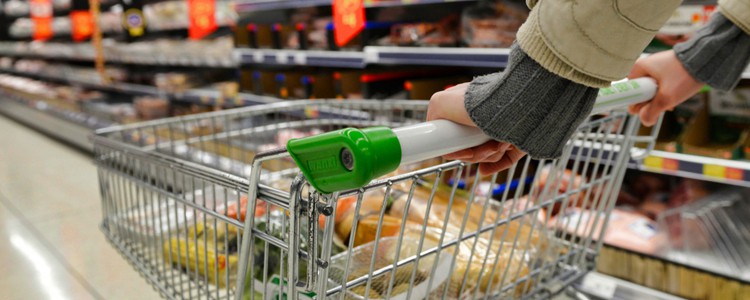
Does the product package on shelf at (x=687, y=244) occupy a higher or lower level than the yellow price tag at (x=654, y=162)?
lower

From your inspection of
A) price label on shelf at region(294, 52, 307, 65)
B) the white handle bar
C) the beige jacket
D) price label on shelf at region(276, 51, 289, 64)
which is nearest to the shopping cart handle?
the white handle bar

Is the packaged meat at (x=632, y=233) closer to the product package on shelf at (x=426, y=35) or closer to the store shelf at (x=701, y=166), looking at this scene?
the store shelf at (x=701, y=166)

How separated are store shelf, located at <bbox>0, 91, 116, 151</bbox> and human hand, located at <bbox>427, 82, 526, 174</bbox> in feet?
11.3

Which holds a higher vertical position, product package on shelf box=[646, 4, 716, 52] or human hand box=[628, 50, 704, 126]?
product package on shelf box=[646, 4, 716, 52]

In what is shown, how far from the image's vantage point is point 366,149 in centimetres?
49

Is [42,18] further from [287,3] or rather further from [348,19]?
[348,19]

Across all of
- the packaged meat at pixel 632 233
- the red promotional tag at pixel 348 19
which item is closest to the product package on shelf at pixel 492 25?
the red promotional tag at pixel 348 19

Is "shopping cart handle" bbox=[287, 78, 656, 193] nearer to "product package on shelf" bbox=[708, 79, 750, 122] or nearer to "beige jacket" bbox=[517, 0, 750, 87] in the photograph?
"beige jacket" bbox=[517, 0, 750, 87]

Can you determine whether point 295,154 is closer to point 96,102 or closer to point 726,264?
point 726,264

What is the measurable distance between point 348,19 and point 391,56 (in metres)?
0.32

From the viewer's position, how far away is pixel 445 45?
7.57 feet

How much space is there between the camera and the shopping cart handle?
49 centimetres

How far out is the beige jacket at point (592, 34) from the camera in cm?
51

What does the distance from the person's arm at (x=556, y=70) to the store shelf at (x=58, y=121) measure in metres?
3.53
